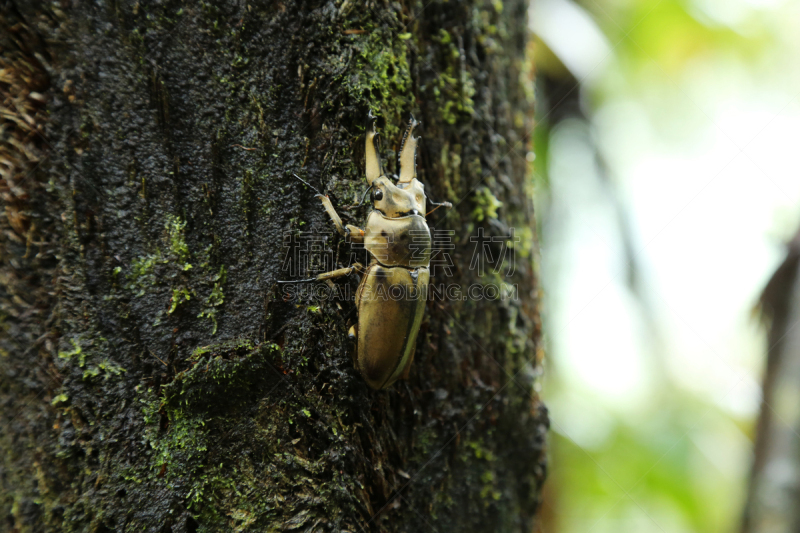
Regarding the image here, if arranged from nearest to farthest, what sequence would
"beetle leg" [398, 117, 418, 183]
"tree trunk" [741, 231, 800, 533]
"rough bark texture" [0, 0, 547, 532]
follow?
"rough bark texture" [0, 0, 547, 532], "beetle leg" [398, 117, 418, 183], "tree trunk" [741, 231, 800, 533]

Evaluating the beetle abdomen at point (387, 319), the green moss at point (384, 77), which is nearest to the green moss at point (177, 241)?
the beetle abdomen at point (387, 319)

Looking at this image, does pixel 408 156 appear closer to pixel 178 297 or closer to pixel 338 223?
pixel 338 223

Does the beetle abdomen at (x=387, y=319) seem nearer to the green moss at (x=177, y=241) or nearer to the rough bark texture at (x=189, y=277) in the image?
the rough bark texture at (x=189, y=277)

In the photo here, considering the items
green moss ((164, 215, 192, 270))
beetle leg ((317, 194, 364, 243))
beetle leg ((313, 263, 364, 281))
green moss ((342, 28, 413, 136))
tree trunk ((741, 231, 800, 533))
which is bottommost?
tree trunk ((741, 231, 800, 533))

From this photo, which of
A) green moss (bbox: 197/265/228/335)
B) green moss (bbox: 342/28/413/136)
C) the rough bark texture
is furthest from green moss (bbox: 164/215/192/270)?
green moss (bbox: 342/28/413/136)

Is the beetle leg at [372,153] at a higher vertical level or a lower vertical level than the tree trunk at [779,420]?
higher

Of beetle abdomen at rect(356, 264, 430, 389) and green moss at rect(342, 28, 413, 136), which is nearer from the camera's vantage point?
beetle abdomen at rect(356, 264, 430, 389)

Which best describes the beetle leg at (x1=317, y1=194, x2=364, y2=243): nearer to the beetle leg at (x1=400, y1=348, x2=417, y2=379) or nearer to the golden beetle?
the golden beetle
